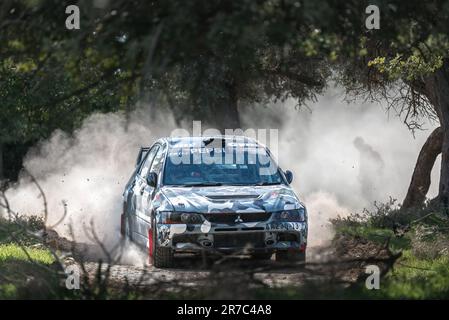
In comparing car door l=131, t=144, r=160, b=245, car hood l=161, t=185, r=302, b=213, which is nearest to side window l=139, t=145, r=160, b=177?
car door l=131, t=144, r=160, b=245

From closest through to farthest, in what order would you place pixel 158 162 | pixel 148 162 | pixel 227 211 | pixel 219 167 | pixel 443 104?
1. pixel 227 211
2. pixel 219 167
3. pixel 158 162
4. pixel 148 162
5. pixel 443 104

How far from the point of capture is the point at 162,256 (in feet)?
41.8

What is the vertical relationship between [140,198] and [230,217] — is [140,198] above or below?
above

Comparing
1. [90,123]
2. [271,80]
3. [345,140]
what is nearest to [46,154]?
[90,123]

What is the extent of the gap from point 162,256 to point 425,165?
1135 cm

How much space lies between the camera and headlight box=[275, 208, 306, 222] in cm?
1268

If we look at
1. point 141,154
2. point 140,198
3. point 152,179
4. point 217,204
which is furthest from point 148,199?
point 141,154

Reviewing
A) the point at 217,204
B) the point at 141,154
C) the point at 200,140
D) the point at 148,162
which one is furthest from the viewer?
the point at 141,154

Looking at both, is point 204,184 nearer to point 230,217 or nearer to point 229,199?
point 229,199

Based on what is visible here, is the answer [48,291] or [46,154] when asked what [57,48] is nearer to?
[48,291]

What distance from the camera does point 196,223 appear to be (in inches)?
494

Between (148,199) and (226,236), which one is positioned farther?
(148,199)
